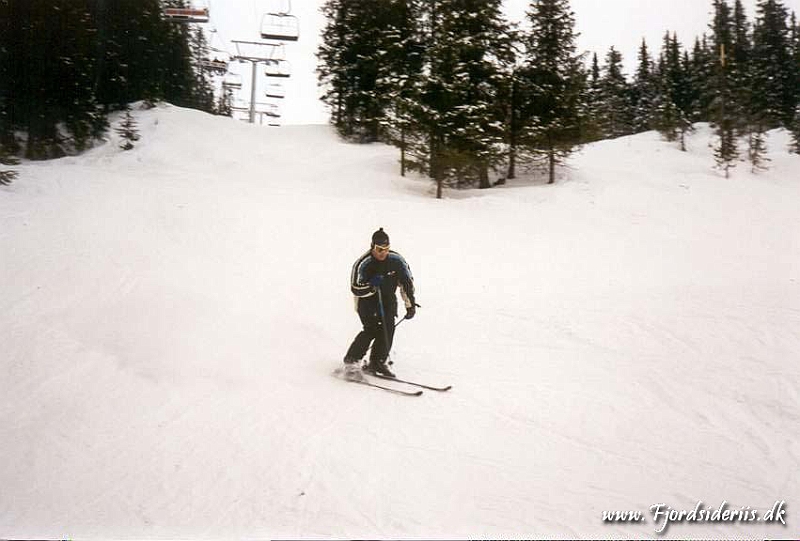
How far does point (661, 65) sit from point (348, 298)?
56807 mm

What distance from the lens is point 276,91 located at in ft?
113

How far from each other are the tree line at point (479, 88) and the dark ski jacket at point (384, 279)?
1330cm

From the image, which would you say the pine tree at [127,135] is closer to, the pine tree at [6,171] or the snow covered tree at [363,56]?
the pine tree at [6,171]

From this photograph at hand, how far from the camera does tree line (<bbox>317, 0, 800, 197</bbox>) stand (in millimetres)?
19047

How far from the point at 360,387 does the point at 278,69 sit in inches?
1058

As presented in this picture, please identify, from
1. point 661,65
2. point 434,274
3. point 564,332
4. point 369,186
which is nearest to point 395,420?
point 564,332

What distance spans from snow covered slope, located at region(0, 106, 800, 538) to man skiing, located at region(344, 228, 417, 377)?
496 millimetres

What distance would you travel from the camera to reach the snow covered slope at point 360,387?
Answer: 3.32 m

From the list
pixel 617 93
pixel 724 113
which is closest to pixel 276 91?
pixel 724 113

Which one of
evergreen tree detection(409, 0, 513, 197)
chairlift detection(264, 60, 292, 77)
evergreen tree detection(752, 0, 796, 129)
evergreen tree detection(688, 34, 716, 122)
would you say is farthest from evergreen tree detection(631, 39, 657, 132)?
chairlift detection(264, 60, 292, 77)

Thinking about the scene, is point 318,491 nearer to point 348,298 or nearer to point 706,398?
point 706,398

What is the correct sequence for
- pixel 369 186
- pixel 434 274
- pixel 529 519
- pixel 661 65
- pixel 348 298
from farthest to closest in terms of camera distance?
pixel 661 65, pixel 369 186, pixel 434 274, pixel 348 298, pixel 529 519

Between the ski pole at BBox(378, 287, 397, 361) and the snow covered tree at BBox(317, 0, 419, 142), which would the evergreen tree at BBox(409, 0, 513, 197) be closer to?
the snow covered tree at BBox(317, 0, 419, 142)

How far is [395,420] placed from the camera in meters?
4.78
